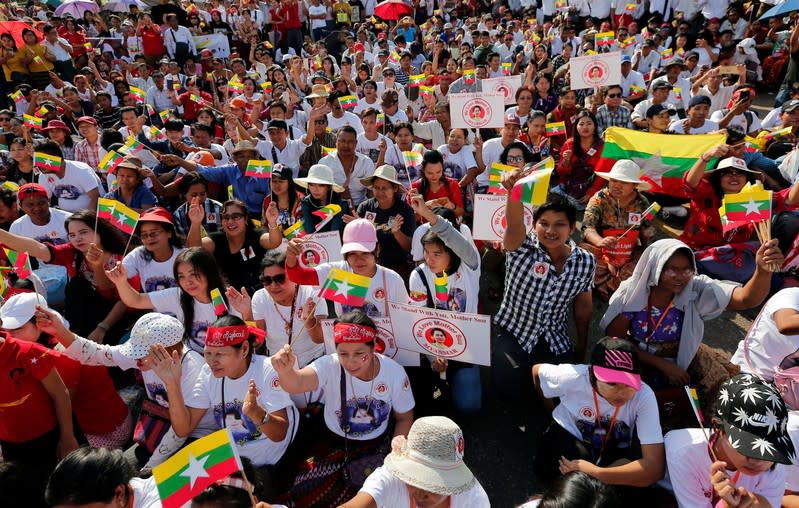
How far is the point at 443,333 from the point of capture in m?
3.68

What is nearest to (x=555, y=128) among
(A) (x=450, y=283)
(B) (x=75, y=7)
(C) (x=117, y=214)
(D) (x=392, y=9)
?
(A) (x=450, y=283)

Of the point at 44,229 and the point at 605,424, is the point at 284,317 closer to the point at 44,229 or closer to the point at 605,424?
the point at 605,424

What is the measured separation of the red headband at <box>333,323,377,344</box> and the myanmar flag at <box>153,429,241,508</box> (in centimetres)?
97

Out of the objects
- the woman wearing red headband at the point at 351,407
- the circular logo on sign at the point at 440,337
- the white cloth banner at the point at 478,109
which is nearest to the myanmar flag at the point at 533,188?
the circular logo on sign at the point at 440,337

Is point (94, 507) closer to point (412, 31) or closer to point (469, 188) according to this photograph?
point (469, 188)

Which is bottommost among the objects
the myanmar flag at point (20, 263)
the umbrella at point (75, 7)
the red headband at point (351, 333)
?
the red headband at point (351, 333)

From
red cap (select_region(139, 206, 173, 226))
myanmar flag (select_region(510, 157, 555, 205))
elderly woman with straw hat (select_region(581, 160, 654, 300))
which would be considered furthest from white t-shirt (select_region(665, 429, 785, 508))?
red cap (select_region(139, 206, 173, 226))

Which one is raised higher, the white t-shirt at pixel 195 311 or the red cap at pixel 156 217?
the red cap at pixel 156 217

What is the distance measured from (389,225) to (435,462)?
336cm

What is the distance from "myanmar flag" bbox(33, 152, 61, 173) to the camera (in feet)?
20.3

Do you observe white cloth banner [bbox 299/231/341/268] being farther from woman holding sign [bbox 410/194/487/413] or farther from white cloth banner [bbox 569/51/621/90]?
white cloth banner [bbox 569/51/621/90]

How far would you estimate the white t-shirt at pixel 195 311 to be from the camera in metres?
4.19

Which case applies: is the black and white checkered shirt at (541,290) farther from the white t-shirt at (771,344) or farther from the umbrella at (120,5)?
the umbrella at (120,5)

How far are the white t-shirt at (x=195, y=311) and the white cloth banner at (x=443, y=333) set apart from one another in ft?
4.74
